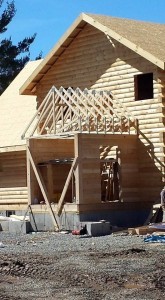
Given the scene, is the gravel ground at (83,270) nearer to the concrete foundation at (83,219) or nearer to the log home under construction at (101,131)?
the concrete foundation at (83,219)

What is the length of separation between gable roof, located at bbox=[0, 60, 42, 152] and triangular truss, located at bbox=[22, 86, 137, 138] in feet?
13.9

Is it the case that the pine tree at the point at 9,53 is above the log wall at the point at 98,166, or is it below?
above

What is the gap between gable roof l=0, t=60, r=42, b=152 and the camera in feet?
106

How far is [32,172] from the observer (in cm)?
2655

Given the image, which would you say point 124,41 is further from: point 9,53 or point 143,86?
point 9,53

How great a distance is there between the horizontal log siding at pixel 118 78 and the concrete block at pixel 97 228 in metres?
3.42

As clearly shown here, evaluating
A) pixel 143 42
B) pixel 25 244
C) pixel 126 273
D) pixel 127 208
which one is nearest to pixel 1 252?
pixel 25 244

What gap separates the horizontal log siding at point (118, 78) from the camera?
26344 millimetres

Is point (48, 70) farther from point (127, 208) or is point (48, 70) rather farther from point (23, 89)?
point (127, 208)

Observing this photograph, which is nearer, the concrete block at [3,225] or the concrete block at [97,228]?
the concrete block at [97,228]

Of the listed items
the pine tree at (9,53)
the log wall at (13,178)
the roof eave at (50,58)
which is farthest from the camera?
the pine tree at (9,53)

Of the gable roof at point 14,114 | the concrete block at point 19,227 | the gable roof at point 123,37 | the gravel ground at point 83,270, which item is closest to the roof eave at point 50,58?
the gable roof at point 123,37

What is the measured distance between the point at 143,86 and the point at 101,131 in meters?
2.83

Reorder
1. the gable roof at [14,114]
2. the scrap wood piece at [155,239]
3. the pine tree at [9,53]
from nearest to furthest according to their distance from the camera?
the scrap wood piece at [155,239], the gable roof at [14,114], the pine tree at [9,53]
